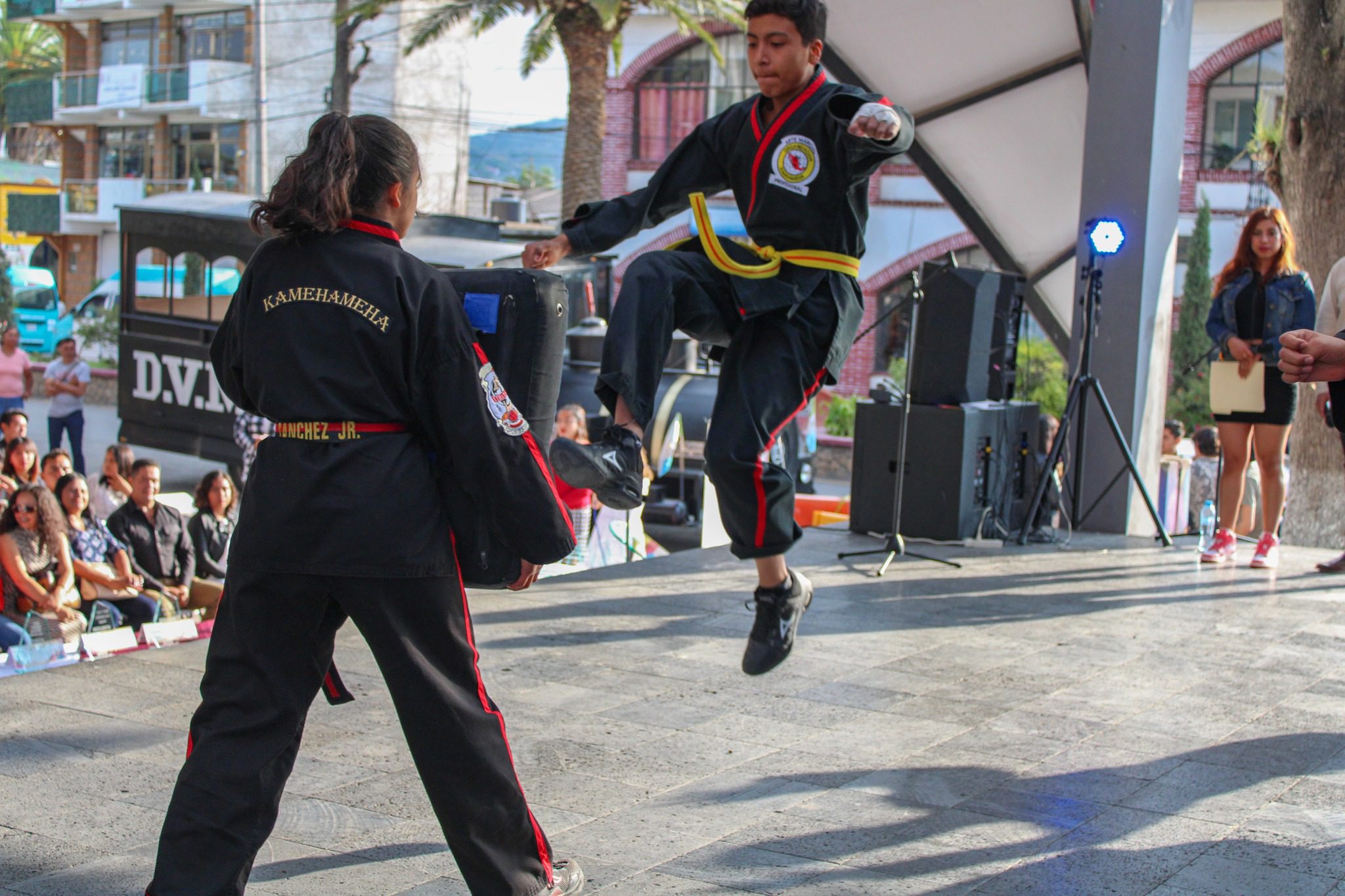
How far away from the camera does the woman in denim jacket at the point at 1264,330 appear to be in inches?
286

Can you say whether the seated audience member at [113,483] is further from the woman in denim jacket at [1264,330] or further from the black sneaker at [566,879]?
the woman in denim jacket at [1264,330]

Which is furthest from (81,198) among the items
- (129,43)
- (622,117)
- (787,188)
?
(787,188)

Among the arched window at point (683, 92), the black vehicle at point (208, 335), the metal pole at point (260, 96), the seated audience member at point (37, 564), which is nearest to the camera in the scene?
the seated audience member at point (37, 564)

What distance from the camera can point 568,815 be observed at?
3570mm

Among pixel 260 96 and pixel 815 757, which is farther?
pixel 260 96

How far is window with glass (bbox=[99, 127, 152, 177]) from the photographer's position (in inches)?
1663

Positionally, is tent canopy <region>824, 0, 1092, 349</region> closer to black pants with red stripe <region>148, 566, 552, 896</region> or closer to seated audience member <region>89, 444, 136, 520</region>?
seated audience member <region>89, 444, 136, 520</region>

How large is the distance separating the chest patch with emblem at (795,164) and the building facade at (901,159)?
60.8 feet

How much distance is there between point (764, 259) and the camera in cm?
386

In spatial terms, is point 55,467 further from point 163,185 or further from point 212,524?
point 163,185

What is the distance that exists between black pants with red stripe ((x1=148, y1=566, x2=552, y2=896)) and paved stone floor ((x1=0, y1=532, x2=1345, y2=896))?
44cm

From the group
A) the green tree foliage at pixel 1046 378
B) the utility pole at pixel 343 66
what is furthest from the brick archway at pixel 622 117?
the green tree foliage at pixel 1046 378

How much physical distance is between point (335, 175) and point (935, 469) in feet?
20.5

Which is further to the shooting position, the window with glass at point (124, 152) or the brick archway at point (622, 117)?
the window with glass at point (124, 152)
